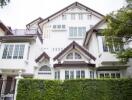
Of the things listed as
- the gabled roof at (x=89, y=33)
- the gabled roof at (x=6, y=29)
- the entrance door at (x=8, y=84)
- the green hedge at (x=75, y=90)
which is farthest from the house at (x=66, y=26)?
the green hedge at (x=75, y=90)

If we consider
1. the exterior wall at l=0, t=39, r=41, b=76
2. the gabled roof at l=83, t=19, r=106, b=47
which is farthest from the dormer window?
the exterior wall at l=0, t=39, r=41, b=76

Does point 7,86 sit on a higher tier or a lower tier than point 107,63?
lower

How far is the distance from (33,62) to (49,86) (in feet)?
27.1

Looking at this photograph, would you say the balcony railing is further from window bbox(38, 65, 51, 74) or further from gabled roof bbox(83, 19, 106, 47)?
gabled roof bbox(83, 19, 106, 47)

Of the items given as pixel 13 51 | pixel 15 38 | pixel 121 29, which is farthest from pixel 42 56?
pixel 121 29

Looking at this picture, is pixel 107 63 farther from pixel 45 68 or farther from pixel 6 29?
pixel 6 29

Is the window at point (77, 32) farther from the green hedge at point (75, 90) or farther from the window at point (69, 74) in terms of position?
the green hedge at point (75, 90)

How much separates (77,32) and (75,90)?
598 inches

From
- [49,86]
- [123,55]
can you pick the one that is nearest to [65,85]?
[49,86]

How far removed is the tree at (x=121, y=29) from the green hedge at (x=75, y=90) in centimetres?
240

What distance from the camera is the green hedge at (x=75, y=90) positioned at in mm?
16234

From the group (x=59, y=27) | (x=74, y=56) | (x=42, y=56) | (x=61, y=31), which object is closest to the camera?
(x=74, y=56)

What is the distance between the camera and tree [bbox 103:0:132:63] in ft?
52.4

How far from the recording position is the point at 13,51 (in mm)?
24031
